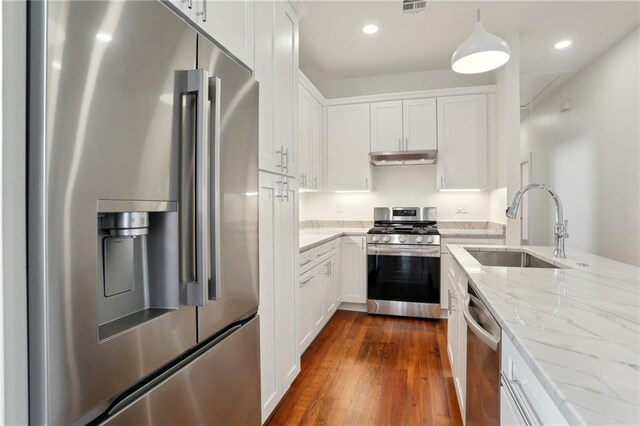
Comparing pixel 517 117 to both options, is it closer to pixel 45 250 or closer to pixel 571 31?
pixel 571 31

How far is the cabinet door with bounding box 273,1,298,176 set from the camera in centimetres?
183

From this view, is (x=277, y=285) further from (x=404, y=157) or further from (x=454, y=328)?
(x=404, y=157)

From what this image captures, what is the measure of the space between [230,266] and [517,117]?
307 centimetres

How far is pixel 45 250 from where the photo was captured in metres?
0.59

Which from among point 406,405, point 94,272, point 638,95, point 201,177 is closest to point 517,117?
point 638,95

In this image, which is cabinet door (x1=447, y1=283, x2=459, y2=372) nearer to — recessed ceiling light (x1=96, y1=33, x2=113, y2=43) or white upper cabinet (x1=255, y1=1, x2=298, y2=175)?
white upper cabinet (x1=255, y1=1, x2=298, y2=175)

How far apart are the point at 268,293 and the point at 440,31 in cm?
291

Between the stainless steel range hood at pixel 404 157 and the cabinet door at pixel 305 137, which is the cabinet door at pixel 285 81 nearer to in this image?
the cabinet door at pixel 305 137

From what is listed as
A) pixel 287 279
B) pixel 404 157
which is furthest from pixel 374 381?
pixel 404 157

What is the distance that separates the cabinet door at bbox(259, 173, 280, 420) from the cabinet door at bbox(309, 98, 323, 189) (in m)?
1.92

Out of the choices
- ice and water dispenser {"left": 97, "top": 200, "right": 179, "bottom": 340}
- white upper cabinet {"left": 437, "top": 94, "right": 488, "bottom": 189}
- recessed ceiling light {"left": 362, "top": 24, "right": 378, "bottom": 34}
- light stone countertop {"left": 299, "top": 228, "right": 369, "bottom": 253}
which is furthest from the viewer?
white upper cabinet {"left": 437, "top": 94, "right": 488, "bottom": 189}

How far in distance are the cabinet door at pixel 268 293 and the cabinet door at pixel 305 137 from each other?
1613mm

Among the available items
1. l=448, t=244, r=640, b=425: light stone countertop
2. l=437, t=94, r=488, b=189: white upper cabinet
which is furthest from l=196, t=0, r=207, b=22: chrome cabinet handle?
l=437, t=94, r=488, b=189: white upper cabinet

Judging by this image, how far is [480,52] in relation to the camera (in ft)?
6.24
